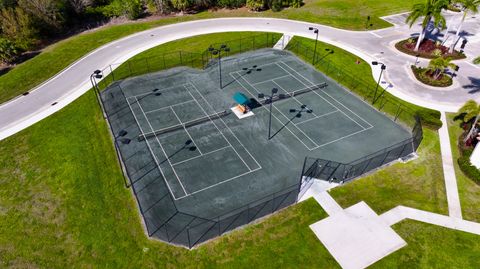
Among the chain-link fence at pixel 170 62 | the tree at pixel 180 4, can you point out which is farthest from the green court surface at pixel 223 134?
the tree at pixel 180 4

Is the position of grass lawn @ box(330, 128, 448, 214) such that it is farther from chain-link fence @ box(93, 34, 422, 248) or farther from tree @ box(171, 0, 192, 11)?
tree @ box(171, 0, 192, 11)

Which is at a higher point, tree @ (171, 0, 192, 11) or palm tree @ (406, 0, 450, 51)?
palm tree @ (406, 0, 450, 51)

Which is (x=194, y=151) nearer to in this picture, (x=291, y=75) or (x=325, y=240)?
(x=325, y=240)

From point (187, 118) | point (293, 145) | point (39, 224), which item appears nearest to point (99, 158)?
point (39, 224)

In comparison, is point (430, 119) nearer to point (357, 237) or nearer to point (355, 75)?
point (355, 75)

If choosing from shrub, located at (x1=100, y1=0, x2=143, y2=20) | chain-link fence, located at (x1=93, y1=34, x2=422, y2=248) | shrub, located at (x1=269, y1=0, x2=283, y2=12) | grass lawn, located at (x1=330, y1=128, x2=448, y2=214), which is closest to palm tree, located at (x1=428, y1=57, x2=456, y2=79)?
chain-link fence, located at (x1=93, y1=34, x2=422, y2=248)

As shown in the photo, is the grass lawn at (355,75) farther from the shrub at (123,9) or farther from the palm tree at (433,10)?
the shrub at (123,9)

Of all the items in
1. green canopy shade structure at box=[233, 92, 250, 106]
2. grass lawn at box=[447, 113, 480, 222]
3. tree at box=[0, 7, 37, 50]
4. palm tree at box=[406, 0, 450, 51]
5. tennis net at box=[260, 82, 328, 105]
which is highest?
palm tree at box=[406, 0, 450, 51]
